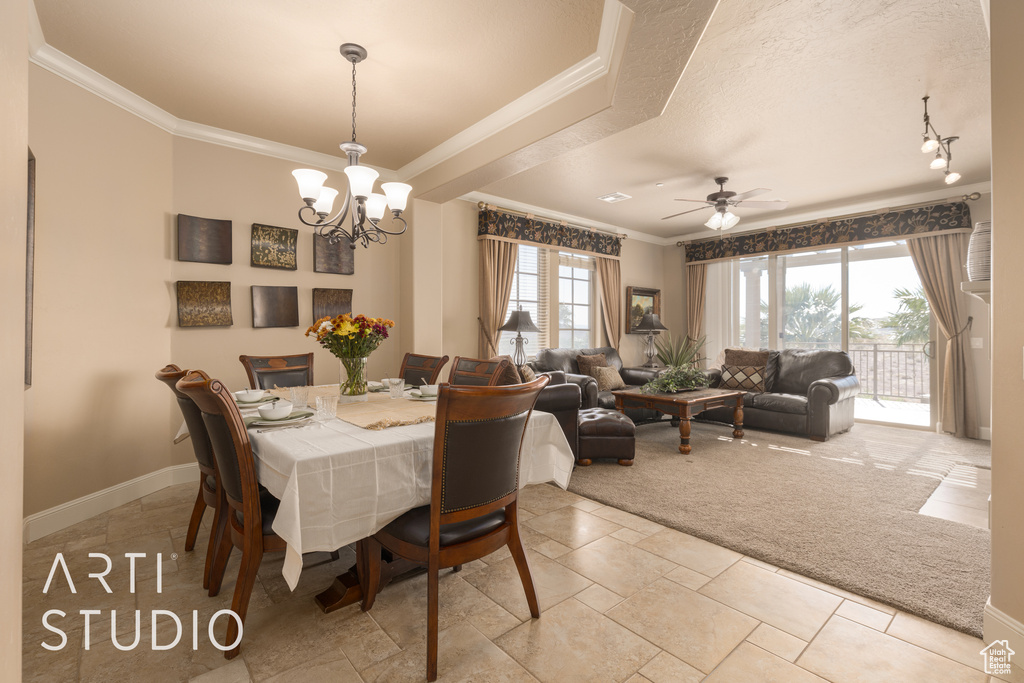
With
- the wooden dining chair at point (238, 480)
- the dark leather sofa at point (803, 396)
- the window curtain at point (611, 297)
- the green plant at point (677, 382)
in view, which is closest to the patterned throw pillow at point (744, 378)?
the dark leather sofa at point (803, 396)

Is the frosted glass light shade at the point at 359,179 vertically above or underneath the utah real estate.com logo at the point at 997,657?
above

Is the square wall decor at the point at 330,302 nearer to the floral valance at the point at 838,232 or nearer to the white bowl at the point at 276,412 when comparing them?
the white bowl at the point at 276,412

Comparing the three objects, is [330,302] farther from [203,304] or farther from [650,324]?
[650,324]

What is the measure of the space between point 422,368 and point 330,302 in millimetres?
1337

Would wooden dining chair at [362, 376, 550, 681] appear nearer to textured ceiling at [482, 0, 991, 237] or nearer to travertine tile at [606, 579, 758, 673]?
travertine tile at [606, 579, 758, 673]

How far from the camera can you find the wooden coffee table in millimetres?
4383

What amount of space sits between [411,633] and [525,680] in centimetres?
50

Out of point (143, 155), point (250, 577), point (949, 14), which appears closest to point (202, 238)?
point (143, 155)

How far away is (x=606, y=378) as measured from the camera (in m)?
5.75

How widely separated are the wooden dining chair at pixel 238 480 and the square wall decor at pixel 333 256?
256 cm

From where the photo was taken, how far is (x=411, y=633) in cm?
177

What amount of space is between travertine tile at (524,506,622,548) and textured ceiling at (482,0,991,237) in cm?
281

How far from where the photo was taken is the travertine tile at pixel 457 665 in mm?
1536

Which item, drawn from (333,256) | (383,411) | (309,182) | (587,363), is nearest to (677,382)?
(587,363)
